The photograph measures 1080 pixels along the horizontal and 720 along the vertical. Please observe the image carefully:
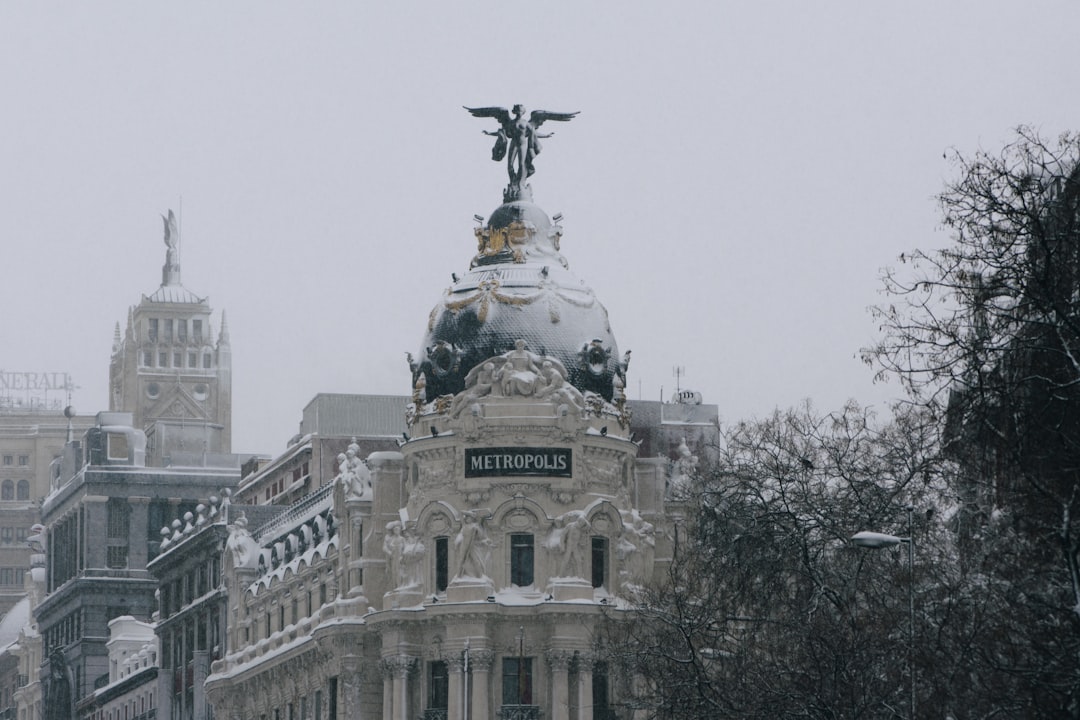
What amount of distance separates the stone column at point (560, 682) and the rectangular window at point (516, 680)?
40.5 inches

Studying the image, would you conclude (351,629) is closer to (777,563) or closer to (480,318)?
(480,318)

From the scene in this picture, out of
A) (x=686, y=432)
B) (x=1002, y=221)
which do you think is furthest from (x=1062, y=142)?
(x=686, y=432)

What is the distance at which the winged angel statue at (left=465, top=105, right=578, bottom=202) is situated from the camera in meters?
116

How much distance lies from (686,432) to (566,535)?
2923 centimetres

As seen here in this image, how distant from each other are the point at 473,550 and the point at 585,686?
6856mm

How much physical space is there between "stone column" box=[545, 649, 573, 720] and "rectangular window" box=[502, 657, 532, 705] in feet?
3.37

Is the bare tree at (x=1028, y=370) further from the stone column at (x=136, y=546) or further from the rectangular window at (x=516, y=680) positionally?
the stone column at (x=136, y=546)

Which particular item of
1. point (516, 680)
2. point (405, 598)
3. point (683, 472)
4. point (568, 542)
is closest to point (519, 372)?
point (568, 542)

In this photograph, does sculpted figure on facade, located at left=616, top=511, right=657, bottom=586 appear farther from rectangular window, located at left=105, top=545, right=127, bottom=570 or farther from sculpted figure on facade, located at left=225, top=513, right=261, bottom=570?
rectangular window, located at left=105, top=545, right=127, bottom=570

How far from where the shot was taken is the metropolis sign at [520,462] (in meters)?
109

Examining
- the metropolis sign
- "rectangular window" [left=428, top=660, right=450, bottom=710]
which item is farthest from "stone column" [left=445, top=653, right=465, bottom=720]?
the metropolis sign

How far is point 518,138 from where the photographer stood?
11569 centimetres

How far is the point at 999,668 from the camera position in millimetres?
52250

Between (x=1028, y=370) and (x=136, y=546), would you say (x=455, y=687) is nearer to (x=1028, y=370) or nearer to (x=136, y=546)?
(x=1028, y=370)
